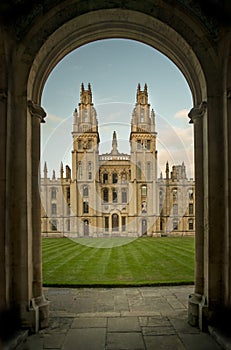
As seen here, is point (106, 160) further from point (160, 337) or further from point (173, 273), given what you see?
point (160, 337)

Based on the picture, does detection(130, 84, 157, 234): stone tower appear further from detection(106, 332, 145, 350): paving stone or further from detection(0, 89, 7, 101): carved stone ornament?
detection(0, 89, 7, 101): carved stone ornament

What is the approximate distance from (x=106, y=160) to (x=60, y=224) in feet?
42.4

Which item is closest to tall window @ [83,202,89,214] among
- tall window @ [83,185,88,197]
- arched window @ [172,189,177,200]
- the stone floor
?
tall window @ [83,185,88,197]

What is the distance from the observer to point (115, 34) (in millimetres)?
6074

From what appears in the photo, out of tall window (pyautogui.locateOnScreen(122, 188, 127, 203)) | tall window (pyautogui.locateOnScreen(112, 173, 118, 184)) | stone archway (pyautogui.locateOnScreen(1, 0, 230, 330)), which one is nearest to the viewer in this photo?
stone archway (pyautogui.locateOnScreen(1, 0, 230, 330))

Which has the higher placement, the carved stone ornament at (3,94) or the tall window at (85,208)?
the carved stone ornament at (3,94)

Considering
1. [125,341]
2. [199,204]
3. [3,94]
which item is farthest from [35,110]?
[125,341]

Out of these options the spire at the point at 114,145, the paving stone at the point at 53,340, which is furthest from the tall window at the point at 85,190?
the paving stone at the point at 53,340

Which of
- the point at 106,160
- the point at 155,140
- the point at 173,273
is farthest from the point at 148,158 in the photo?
the point at 173,273

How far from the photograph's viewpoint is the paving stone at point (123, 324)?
498 centimetres

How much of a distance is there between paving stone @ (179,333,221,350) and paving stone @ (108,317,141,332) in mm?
785

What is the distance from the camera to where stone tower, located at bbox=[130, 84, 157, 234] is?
1898 inches

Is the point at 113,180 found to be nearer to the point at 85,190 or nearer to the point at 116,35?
the point at 85,190

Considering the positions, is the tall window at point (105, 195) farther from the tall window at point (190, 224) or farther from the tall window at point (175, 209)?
the tall window at point (190, 224)
